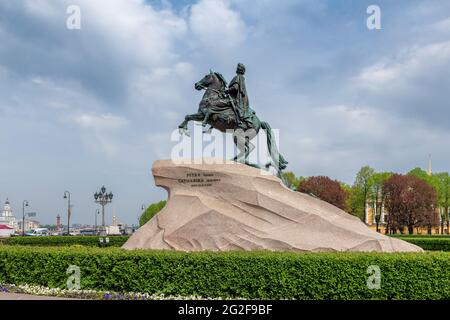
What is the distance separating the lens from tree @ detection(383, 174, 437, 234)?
152 feet

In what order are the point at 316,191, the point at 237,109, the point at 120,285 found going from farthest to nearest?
the point at 316,191, the point at 237,109, the point at 120,285

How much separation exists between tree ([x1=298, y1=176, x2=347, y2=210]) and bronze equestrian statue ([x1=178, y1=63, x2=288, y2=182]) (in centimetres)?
3355

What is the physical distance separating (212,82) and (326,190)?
35195 mm

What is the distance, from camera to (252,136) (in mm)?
14852

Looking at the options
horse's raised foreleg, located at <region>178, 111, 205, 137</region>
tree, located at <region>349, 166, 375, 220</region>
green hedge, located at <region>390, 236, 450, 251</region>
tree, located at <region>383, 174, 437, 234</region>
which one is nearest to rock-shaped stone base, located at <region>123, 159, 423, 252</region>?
horse's raised foreleg, located at <region>178, 111, 205, 137</region>

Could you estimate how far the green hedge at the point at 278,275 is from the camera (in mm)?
9219

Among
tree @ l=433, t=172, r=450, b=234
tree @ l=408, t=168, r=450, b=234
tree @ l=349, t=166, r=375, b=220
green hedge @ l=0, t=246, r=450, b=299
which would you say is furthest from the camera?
tree @ l=433, t=172, r=450, b=234

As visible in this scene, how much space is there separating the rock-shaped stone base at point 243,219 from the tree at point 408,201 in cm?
3655

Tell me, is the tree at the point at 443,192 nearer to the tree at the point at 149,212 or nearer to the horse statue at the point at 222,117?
the tree at the point at 149,212

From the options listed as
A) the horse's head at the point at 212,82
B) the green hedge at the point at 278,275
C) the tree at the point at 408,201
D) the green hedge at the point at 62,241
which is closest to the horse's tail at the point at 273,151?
the horse's head at the point at 212,82

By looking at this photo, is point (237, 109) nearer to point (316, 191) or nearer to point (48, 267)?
point (48, 267)

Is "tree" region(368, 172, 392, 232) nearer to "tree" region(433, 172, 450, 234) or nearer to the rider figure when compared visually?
"tree" region(433, 172, 450, 234)
